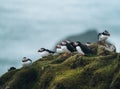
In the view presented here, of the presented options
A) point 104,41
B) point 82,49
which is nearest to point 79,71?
point 82,49

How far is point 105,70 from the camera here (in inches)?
2223

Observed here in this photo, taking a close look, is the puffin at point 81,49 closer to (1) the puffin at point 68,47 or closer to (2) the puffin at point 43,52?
(1) the puffin at point 68,47

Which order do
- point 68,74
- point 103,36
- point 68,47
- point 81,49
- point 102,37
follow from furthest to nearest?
point 102,37 → point 103,36 → point 68,47 → point 81,49 → point 68,74

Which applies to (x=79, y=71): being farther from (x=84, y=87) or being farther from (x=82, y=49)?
(x=82, y=49)

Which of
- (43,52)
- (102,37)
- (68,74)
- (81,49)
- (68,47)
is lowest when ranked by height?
(68,74)

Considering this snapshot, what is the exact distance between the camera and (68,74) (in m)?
58.7

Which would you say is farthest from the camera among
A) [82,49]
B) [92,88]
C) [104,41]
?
[104,41]

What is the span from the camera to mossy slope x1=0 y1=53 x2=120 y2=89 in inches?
2199

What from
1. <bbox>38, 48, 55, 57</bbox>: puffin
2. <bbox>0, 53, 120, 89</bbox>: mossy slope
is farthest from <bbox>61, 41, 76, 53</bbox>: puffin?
<bbox>38, 48, 55, 57</bbox>: puffin

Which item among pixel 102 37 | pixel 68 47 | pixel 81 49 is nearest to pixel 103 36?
pixel 102 37

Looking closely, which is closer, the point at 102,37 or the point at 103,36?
the point at 103,36

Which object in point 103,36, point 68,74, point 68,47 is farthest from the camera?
point 103,36

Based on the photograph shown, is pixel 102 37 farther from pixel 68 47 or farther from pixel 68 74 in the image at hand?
pixel 68 74

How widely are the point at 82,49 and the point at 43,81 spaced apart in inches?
300
